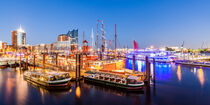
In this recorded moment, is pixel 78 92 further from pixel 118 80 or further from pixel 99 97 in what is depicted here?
pixel 118 80

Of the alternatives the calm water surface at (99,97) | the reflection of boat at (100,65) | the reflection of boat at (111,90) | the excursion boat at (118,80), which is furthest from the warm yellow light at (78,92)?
the reflection of boat at (100,65)

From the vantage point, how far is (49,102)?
16.7 m

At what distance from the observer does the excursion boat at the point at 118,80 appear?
19.3 meters

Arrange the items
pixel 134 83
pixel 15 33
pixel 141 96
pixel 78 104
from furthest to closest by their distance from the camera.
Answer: pixel 15 33 → pixel 134 83 → pixel 141 96 → pixel 78 104

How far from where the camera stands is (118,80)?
21.3m

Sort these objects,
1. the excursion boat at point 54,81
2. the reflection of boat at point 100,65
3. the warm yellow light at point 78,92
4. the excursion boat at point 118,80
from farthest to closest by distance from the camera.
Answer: the reflection of boat at point 100,65 < the excursion boat at point 54,81 < the excursion boat at point 118,80 < the warm yellow light at point 78,92

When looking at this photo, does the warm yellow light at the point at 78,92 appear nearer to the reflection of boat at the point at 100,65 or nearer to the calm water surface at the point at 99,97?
the calm water surface at the point at 99,97

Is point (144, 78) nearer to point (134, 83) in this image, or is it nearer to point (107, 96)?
point (134, 83)

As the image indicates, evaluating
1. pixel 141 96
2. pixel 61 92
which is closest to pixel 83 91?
pixel 61 92

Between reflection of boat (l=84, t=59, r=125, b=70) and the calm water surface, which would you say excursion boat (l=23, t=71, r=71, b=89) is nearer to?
the calm water surface

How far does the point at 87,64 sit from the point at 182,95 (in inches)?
1027

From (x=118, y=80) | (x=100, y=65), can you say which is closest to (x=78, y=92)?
(x=118, y=80)

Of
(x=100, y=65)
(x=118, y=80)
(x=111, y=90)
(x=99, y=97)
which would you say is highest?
(x=100, y=65)

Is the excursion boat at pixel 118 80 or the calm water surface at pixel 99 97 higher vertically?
the excursion boat at pixel 118 80
